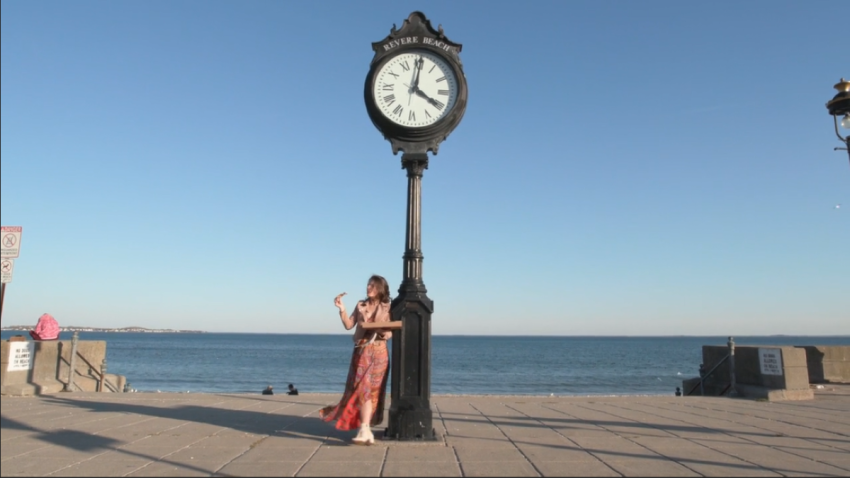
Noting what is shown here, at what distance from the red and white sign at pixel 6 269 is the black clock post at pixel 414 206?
17.5 ft

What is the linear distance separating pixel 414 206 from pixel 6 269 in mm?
5666

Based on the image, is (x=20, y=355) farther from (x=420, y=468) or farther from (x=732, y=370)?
(x=732, y=370)

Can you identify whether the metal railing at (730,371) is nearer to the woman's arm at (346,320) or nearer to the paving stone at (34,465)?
the woman's arm at (346,320)

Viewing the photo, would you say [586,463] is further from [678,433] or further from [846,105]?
[846,105]

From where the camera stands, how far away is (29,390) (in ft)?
34.2

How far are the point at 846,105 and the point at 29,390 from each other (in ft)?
42.6

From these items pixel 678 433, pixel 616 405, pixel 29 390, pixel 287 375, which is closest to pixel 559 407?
pixel 616 405

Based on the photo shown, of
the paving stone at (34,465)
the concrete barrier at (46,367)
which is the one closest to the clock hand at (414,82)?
the paving stone at (34,465)

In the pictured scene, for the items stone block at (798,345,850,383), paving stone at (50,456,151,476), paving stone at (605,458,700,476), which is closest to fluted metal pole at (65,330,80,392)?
paving stone at (50,456,151,476)

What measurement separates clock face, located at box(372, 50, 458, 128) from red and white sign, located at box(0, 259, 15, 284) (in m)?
5.44

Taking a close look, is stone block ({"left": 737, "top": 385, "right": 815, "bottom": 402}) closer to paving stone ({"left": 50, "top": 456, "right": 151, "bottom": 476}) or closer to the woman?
the woman

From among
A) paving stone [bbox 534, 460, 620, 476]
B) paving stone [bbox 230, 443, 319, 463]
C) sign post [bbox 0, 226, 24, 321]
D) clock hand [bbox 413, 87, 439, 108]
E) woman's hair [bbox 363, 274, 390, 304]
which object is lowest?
paving stone [bbox 230, 443, 319, 463]

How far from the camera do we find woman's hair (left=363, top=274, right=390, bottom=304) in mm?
6141

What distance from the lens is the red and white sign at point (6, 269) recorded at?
794 cm
